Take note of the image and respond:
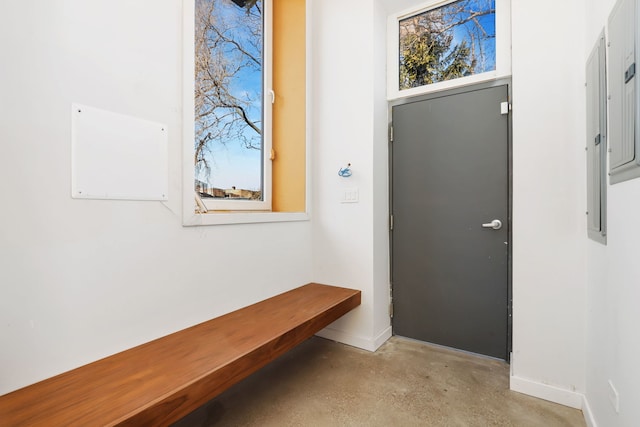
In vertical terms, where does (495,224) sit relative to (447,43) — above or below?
below

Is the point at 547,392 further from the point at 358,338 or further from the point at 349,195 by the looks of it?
the point at 349,195

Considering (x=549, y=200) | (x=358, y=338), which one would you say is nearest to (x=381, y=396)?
(x=358, y=338)

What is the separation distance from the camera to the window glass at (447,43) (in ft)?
7.18

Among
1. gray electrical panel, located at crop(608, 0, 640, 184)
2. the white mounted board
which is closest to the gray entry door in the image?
gray electrical panel, located at crop(608, 0, 640, 184)

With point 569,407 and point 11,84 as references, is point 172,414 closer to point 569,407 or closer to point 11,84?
point 11,84

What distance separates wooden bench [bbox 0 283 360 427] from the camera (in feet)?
3.09

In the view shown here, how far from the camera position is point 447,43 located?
7.71ft

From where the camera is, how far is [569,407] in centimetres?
162

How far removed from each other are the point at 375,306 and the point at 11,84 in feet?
7.48

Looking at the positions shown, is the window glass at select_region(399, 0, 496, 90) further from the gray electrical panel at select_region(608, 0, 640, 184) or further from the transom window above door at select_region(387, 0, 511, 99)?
the gray electrical panel at select_region(608, 0, 640, 184)

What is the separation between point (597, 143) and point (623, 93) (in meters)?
0.41

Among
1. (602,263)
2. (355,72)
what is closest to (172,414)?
(602,263)

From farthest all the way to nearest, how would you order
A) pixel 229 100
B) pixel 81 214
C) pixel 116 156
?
pixel 229 100
pixel 116 156
pixel 81 214

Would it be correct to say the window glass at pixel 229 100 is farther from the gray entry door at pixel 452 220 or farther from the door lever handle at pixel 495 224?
the door lever handle at pixel 495 224
